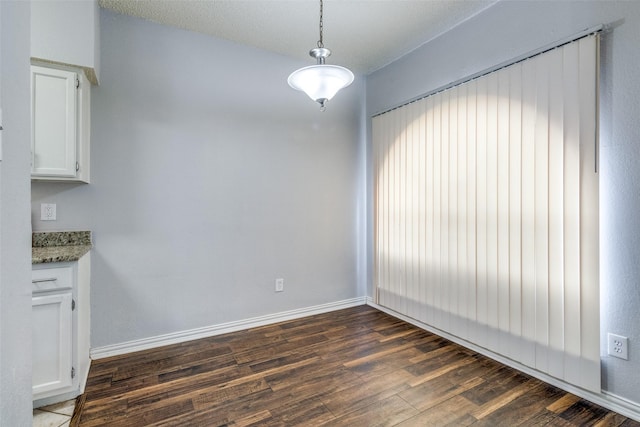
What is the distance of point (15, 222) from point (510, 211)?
248cm

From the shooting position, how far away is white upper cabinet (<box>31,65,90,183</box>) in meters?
2.00

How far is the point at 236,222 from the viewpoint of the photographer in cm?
294

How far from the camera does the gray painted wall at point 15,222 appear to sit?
2.39 ft

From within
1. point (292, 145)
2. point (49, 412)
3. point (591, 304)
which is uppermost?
point (292, 145)

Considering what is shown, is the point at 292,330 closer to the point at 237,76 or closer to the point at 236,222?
the point at 236,222

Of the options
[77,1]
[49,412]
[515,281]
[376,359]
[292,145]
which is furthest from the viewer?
[292,145]

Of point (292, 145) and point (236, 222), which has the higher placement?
point (292, 145)

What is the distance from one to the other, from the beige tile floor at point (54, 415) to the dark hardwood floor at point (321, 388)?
53 millimetres

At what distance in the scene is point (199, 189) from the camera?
277cm

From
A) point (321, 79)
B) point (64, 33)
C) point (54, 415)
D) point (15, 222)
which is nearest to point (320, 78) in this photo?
point (321, 79)

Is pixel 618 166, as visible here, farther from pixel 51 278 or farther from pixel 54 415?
pixel 54 415

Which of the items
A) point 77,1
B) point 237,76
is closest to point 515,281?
point 237,76

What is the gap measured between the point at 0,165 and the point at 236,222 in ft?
7.36

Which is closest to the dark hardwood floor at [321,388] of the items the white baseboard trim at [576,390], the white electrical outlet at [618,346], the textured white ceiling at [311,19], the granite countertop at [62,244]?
the white baseboard trim at [576,390]
